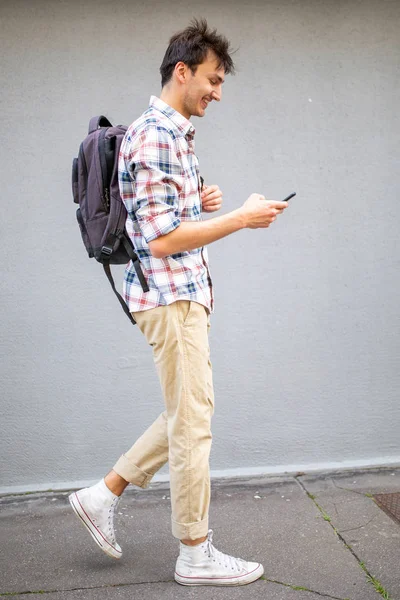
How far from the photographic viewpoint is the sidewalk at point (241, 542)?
9.25ft

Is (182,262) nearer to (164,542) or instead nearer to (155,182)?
(155,182)

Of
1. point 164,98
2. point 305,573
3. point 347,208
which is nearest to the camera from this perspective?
point 164,98

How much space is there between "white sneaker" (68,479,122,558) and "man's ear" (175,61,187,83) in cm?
162

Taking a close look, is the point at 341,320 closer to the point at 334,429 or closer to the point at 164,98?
the point at 334,429

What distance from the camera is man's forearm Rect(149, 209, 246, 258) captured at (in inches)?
99.7

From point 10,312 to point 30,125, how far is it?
941 mm

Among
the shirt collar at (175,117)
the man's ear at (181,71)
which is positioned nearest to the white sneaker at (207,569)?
the shirt collar at (175,117)

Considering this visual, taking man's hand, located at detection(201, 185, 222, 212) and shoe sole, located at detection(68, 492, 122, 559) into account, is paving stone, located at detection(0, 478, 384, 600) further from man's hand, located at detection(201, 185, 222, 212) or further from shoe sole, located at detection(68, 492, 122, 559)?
man's hand, located at detection(201, 185, 222, 212)

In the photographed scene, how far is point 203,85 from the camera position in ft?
8.71

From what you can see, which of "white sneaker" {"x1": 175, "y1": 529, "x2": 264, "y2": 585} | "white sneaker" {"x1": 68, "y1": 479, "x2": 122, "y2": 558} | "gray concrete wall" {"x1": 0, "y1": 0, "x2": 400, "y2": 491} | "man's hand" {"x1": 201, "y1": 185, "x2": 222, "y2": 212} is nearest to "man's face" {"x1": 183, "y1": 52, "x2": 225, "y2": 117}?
"man's hand" {"x1": 201, "y1": 185, "x2": 222, "y2": 212}

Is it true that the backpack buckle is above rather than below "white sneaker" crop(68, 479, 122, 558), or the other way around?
above

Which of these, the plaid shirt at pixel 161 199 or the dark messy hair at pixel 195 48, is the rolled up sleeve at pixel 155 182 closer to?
the plaid shirt at pixel 161 199

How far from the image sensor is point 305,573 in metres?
2.90

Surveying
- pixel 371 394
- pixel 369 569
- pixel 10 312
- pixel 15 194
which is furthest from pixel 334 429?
pixel 15 194
